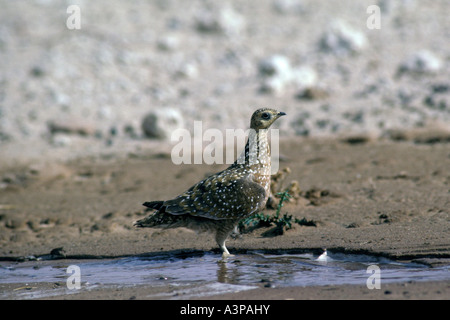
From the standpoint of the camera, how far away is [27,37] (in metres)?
19.0

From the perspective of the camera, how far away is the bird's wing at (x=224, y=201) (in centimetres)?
746

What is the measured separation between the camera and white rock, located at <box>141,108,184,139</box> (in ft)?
46.1

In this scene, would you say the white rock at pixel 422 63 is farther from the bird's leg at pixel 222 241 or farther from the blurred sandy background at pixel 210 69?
the bird's leg at pixel 222 241

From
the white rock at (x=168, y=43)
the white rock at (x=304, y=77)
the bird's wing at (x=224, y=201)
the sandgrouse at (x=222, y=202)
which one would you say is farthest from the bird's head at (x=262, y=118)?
the white rock at (x=168, y=43)

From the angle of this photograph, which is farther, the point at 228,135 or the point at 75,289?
the point at 228,135

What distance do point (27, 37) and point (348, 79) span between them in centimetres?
909

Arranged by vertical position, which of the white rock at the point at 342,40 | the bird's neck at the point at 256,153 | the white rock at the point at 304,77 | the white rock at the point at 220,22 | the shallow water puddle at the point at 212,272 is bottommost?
the shallow water puddle at the point at 212,272

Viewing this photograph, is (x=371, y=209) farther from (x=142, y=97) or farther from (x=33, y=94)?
(x=33, y=94)

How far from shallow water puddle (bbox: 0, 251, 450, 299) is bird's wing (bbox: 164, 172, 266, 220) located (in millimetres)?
520

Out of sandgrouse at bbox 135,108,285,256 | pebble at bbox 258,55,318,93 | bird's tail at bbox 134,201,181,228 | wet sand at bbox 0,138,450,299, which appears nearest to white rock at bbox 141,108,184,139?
wet sand at bbox 0,138,450,299

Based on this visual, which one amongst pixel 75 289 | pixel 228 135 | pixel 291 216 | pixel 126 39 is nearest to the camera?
pixel 75 289

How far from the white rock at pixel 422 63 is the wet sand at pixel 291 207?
3.76 metres

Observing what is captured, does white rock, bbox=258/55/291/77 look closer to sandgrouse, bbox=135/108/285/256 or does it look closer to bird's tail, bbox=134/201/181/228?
sandgrouse, bbox=135/108/285/256
